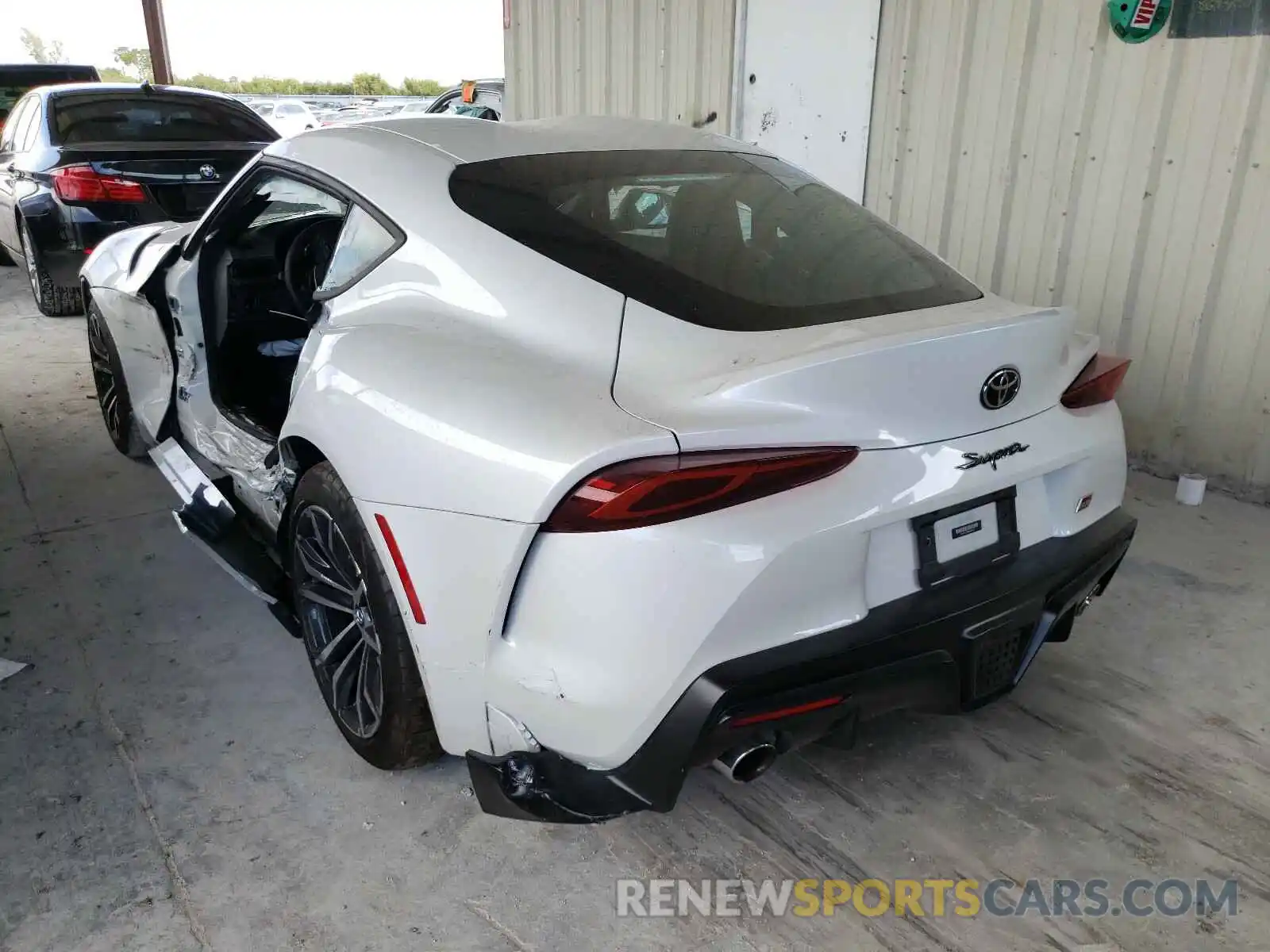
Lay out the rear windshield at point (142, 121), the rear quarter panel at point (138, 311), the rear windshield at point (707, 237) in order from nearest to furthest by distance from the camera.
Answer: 1. the rear windshield at point (707, 237)
2. the rear quarter panel at point (138, 311)
3. the rear windshield at point (142, 121)

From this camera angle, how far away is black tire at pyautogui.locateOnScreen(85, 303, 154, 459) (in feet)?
12.8

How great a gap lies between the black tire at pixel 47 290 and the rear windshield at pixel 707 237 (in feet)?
18.8

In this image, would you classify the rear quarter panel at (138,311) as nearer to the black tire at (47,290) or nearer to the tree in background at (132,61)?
the black tire at (47,290)

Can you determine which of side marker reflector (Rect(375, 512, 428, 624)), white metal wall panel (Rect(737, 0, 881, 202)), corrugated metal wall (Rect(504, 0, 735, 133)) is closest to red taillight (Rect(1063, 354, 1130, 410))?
side marker reflector (Rect(375, 512, 428, 624))

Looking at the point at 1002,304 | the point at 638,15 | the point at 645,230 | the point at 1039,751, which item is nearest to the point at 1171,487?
the point at 1039,751

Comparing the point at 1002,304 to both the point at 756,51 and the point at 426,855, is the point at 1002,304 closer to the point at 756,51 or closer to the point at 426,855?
the point at 426,855

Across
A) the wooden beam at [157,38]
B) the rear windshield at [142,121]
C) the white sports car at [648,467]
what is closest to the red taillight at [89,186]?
the rear windshield at [142,121]

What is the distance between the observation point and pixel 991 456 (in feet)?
6.08

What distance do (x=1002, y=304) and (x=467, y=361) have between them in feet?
3.89

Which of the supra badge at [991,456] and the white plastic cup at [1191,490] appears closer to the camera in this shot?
the supra badge at [991,456]

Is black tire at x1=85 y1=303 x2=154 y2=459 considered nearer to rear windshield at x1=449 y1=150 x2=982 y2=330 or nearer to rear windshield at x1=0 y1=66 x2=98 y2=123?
rear windshield at x1=449 y1=150 x2=982 y2=330

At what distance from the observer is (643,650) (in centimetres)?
159

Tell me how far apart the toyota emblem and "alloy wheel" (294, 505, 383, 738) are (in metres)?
1.32

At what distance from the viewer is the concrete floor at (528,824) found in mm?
1860
